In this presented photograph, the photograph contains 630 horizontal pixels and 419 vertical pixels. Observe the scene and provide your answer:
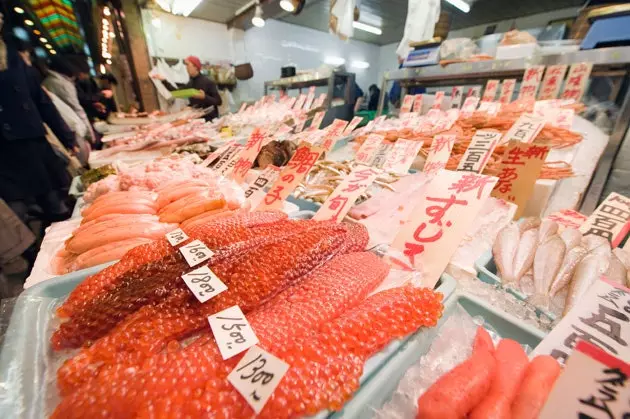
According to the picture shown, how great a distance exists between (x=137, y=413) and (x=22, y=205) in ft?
15.7

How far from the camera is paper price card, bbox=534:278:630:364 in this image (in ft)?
2.51

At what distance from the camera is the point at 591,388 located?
48 cm

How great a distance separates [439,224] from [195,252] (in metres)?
1.06

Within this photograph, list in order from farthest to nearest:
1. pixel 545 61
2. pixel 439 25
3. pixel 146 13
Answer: pixel 146 13
pixel 439 25
pixel 545 61

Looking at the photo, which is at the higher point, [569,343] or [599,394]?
[599,394]

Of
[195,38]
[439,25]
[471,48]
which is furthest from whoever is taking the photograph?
[195,38]

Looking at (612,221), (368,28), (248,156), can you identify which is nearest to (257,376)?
(248,156)

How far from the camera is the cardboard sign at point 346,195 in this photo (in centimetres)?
156

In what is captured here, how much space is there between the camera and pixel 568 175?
212cm

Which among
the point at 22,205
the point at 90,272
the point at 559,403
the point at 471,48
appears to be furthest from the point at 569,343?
the point at 22,205

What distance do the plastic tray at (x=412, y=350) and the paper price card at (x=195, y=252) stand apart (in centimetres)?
66

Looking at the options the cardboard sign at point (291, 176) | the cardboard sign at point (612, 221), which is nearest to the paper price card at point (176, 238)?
the cardboard sign at point (291, 176)

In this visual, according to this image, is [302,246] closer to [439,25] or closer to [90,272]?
[90,272]

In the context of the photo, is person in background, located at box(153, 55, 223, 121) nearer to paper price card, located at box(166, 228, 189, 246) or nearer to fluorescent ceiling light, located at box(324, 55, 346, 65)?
paper price card, located at box(166, 228, 189, 246)
